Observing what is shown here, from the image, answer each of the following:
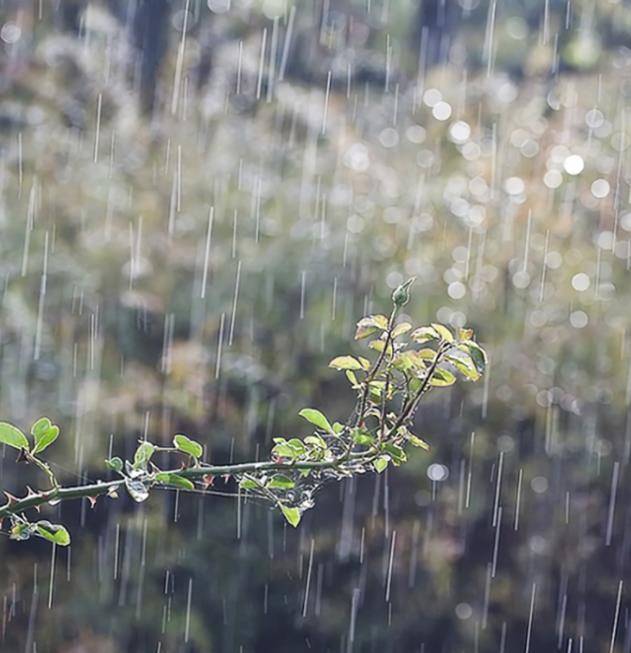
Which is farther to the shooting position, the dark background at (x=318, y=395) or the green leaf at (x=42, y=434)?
the dark background at (x=318, y=395)

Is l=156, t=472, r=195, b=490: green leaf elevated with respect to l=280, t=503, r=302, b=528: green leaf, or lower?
elevated

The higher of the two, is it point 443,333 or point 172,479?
point 443,333

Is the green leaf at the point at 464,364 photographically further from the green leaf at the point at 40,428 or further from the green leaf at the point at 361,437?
the green leaf at the point at 40,428

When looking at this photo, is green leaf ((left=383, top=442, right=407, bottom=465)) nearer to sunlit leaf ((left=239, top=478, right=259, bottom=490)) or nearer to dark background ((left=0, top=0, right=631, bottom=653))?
sunlit leaf ((left=239, top=478, right=259, bottom=490))

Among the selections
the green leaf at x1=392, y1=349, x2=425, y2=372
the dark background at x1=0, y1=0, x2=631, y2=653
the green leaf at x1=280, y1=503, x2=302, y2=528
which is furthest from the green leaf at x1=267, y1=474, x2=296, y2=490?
the dark background at x1=0, y1=0, x2=631, y2=653

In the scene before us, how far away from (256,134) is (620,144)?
57.5 inches

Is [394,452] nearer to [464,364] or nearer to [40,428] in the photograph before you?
[464,364]

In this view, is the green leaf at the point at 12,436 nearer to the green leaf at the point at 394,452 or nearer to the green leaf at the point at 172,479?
the green leaf at the point at 172,479

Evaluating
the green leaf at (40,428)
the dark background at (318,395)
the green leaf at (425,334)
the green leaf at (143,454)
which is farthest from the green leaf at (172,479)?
the dark background at (318,395)

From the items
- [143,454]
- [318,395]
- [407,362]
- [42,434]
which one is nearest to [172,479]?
[143,454]

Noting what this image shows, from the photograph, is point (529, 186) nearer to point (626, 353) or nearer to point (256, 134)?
point (626, 353)

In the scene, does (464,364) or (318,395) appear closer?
(464,364)

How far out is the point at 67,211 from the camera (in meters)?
3.70

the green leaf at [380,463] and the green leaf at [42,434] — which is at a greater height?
the green leaf at [42,434]
